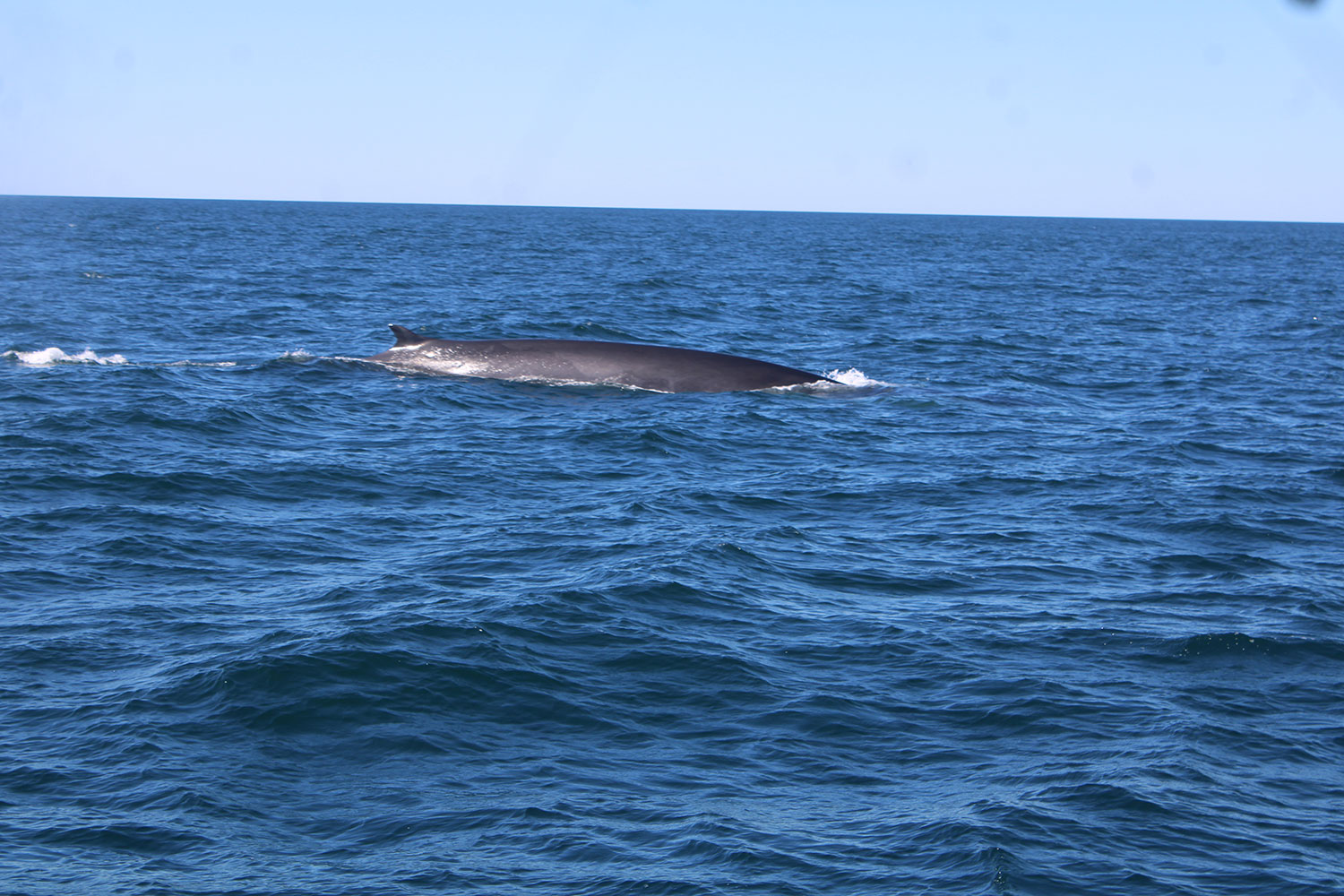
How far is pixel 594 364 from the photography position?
24.3m

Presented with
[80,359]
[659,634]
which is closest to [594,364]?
[80,359]

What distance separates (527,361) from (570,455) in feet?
19.1

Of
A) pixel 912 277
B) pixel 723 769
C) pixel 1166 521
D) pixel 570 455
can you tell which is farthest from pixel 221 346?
pixel 912 277

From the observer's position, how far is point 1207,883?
24.8ft

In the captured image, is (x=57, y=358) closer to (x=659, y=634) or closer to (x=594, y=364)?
(x=594, y=364)

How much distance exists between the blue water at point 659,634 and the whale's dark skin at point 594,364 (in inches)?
31.0

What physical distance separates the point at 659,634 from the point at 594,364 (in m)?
13.3

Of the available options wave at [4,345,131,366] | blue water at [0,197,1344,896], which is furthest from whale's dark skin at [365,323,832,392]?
wave at [4,345,131,366]

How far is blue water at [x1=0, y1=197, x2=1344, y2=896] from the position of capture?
7879 mm

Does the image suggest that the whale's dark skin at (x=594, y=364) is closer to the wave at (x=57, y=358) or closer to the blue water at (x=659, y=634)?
the blue water at (x=659, y=634)

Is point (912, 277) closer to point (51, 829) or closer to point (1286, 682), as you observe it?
point (1286, 682)

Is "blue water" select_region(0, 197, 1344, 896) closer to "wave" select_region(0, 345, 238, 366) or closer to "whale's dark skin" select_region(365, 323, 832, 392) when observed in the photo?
"wave" select_region(0, 345, 238, 366)

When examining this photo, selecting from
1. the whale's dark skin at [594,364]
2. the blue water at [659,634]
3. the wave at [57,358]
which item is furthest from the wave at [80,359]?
the whale's dark skin at [594,364]

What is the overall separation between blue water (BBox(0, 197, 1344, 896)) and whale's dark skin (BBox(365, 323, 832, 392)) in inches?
31.0
